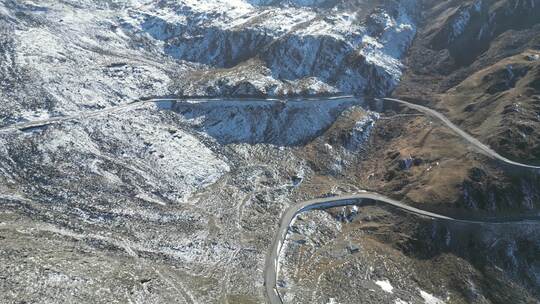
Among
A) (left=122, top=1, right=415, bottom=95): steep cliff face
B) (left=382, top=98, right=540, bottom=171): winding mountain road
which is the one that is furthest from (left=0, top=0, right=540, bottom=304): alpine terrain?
(left=122, top=1, right=415, bottom=95): steep cliff face

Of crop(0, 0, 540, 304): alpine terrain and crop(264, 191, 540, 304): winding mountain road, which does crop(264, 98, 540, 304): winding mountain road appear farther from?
crop(0, 0, 540, 304): alpine terrain

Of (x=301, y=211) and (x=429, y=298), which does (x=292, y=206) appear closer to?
(x=301, y=211)

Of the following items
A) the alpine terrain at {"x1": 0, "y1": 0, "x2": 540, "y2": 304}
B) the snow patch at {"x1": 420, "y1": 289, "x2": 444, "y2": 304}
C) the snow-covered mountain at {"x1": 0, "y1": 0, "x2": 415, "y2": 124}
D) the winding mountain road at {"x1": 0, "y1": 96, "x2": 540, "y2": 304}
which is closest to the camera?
the alpine terrain at {"x1": 0, "y1": 0, "x2": 540, "y2": 304}

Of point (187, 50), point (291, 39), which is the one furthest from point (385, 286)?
point (187, 50)

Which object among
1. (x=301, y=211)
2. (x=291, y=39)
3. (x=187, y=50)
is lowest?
(x=301, y=211)

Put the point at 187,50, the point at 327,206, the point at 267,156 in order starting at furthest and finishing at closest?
the point at 187,50 < the point at 267,156 < the point at 327,206

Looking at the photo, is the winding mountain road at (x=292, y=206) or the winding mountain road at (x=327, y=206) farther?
the winding mountain road at (x=327, y=206)

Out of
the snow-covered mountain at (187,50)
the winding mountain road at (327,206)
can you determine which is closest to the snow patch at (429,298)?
the winding mountain road at (327,206)

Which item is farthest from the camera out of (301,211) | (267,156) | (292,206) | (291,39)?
(291,39)

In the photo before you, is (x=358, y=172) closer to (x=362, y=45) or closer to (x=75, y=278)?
(x=362, y=45)

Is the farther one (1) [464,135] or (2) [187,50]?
(2) [187,50]

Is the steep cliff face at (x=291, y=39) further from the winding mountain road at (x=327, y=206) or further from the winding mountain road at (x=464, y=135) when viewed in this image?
the winding mountain road at (x=327, y=206)

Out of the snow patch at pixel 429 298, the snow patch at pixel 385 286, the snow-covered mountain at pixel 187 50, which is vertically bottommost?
the snow patch at pixel 385 286
